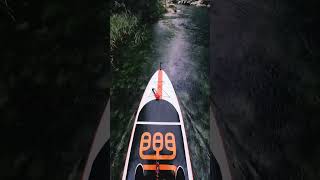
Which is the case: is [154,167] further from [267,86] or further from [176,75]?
[267,86]

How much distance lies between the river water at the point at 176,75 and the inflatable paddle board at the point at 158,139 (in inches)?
1.2

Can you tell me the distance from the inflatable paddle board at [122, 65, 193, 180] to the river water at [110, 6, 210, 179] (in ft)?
0.10

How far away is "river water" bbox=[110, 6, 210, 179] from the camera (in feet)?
5.46

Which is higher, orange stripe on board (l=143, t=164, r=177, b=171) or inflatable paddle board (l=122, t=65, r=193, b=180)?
inflatable paddle board (l=122, t=65, r=193, b=180)

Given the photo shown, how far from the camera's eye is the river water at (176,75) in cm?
166

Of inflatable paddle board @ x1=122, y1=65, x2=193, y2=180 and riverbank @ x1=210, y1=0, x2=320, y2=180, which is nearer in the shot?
riverbank @ x1=210, y1=0, x2=320, y2=180

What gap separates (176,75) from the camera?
1.69 meters

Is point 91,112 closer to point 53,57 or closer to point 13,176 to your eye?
point 53,57

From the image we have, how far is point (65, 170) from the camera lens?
1.55m

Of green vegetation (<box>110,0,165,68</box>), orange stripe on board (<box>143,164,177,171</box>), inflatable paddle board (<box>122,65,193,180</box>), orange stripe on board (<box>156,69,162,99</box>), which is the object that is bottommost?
orange stripe on board (<box>143,164,177,171</box>)

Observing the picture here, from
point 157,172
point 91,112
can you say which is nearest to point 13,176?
point 91,112

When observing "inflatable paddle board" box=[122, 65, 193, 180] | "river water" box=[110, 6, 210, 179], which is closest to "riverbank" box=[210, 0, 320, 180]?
"river water" box=[110, 6, 210, 179]

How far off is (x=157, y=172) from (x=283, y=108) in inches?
26.5

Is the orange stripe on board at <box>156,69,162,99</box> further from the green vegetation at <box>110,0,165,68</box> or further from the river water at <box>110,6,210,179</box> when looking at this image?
the green vegetation at <box>110,0,165,68</box>
